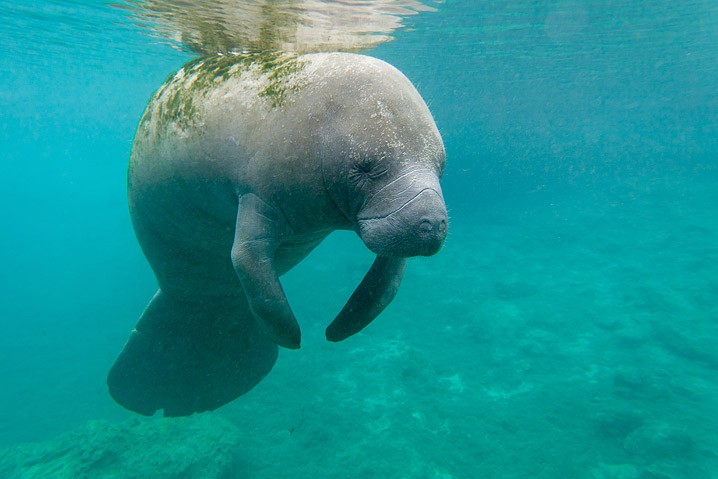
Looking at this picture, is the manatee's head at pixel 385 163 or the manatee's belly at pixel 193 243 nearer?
the manatee's head at pixel 385 163

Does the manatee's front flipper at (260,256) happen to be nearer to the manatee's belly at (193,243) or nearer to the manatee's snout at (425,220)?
the manatee's belly at (193,243)

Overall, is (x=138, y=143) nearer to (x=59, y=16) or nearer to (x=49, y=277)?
(x=59, y=16)

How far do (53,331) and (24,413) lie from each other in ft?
23.4

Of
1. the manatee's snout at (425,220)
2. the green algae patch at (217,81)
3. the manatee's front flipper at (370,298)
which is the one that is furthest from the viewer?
the manatee's front flipper at (370,298)

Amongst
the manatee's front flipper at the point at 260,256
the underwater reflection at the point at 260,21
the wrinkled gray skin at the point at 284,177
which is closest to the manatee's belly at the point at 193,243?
the wrinkled gray skin at the point at 284,177

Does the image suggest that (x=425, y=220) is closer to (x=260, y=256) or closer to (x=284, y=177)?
(x=284, y=177)

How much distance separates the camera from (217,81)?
3141mm

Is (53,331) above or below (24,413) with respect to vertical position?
below

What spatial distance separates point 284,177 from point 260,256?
0.47m

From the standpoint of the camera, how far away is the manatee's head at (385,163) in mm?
2154

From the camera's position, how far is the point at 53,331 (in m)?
20.0

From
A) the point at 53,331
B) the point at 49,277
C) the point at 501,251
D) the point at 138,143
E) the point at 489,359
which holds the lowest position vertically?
the point at 49,277

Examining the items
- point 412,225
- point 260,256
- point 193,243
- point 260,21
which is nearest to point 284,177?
point 260,256

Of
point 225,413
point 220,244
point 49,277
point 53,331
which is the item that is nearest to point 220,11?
point 220,244
